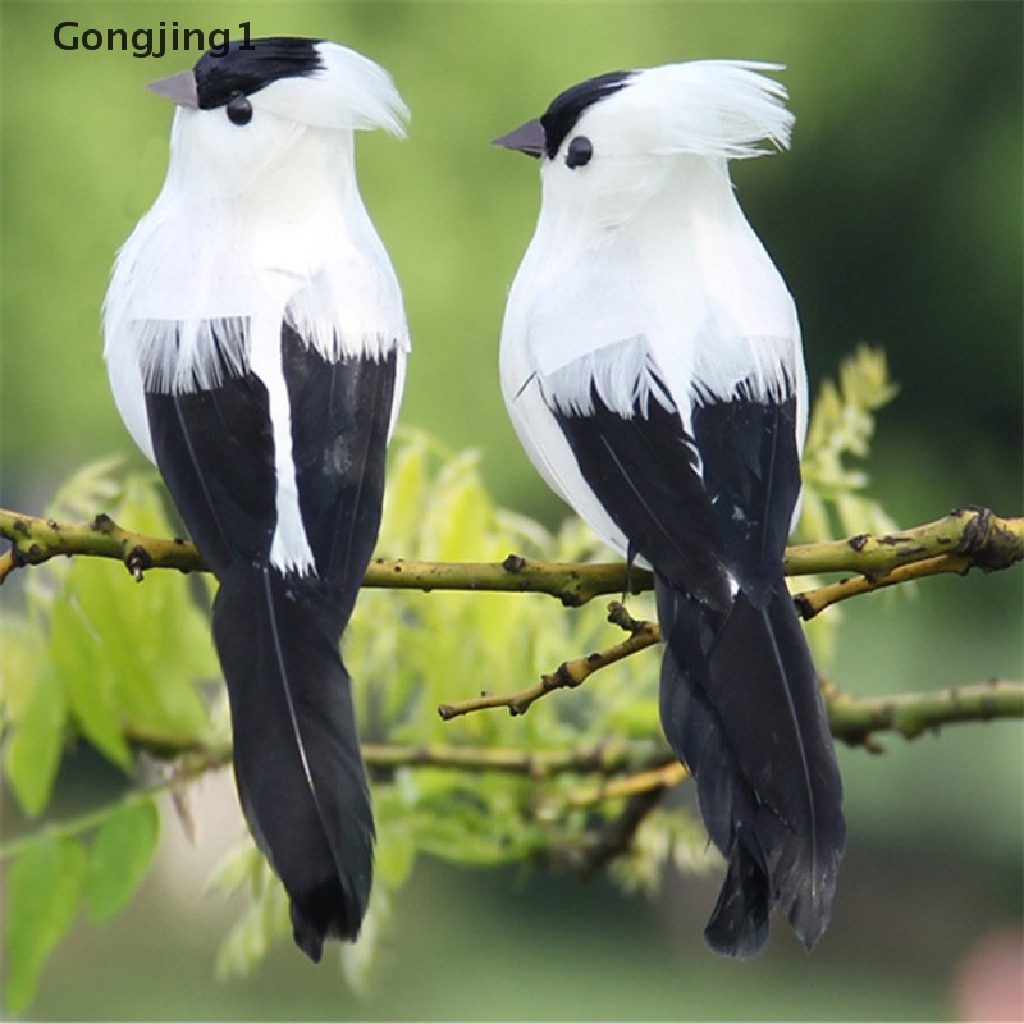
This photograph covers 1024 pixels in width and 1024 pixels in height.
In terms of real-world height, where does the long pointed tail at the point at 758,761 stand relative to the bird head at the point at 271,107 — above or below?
below

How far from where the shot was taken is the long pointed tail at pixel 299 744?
1.09 meters

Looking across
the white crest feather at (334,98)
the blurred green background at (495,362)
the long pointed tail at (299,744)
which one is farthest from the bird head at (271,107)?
the blurred green background at (495,362)

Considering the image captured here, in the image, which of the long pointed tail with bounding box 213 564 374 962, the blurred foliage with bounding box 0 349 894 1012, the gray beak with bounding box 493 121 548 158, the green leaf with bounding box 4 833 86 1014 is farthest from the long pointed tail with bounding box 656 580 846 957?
the green leaf with bounding box 4 833 86 1014

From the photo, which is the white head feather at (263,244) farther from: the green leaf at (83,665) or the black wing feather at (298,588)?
the green leaf at (83,665)

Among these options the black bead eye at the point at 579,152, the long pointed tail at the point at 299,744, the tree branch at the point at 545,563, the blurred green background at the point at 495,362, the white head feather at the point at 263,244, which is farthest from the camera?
the blurred green background at the point at 495,362

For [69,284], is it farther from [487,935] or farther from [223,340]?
[223,340]

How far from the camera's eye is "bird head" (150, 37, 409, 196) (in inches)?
56.4

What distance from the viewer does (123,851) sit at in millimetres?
1467

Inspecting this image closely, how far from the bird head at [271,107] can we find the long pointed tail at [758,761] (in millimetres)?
525

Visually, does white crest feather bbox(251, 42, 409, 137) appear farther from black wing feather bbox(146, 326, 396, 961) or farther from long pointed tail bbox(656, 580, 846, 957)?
long pointed tail bbox(656, 580, 846, 957)

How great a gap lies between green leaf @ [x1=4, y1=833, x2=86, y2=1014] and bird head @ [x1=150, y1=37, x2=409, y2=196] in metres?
0.57

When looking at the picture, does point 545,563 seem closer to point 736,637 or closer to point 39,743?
point 736,637

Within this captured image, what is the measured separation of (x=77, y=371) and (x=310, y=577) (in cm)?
466

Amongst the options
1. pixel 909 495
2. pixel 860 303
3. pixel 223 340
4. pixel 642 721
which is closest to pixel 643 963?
pixel 909 495
